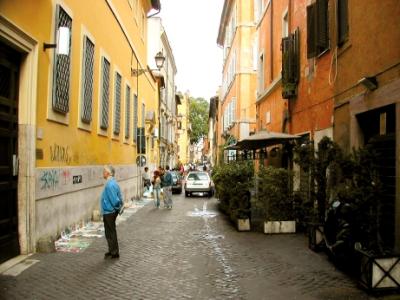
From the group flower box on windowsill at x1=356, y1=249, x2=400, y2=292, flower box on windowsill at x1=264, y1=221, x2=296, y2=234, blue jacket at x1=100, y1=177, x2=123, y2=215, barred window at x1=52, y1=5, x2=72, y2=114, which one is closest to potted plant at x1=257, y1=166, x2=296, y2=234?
flower box on windowsill at x1=264, y1=221, x2=296, y2=234

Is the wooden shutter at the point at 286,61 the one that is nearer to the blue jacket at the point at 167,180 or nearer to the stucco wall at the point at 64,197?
the stucco wall at the point at 64,197

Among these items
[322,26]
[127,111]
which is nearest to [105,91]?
[127,111]

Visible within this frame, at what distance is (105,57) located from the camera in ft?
54.6

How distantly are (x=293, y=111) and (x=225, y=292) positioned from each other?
34.0ft

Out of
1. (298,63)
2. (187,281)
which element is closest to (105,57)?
(298,63)

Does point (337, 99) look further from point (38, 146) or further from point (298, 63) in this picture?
point (38, 146)

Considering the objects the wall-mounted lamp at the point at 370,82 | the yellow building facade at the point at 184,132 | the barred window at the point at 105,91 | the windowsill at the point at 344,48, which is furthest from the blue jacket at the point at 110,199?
the yellow building facade at the point at 184,132

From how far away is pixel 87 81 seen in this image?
14133 mm

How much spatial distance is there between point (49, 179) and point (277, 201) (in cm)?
533

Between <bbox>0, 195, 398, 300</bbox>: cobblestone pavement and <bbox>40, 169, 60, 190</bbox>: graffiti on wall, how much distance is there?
1383 millimetres

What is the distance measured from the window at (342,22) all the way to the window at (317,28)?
68 centimetres

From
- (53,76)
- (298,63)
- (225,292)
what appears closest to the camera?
(225,292)

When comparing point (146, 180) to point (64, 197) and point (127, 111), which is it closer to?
point (127, 111)

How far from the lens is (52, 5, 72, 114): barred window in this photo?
10695 millimetres
